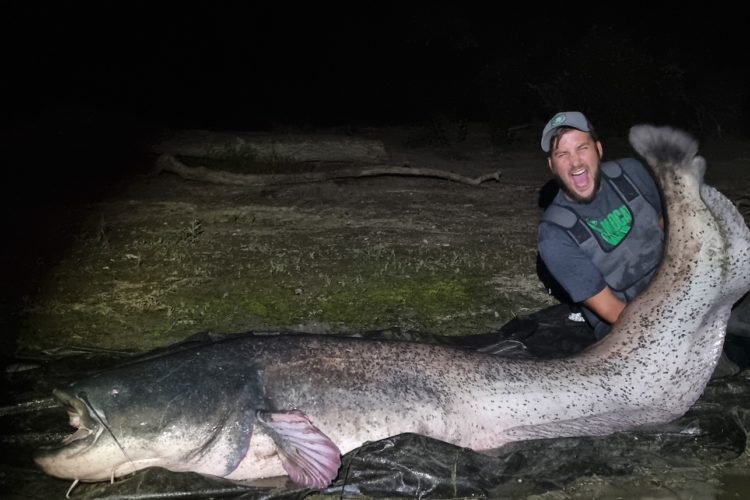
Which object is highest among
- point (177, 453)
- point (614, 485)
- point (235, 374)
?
point (235, 374)

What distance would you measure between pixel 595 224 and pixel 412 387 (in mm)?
1390

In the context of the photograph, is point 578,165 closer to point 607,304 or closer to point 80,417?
point 607,304

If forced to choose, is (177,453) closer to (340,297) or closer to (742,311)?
(340,297)

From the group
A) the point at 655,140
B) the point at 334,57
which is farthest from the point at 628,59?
the point at 655,140

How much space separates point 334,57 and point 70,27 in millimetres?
7050

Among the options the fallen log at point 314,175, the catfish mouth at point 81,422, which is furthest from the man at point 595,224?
the fallen log at point 314,175

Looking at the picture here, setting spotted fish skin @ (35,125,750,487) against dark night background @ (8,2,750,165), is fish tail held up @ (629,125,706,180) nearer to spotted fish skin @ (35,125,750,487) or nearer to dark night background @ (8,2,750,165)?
spotted fish skin @ (35,125,750,487)

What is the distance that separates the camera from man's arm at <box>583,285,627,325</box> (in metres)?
3.61

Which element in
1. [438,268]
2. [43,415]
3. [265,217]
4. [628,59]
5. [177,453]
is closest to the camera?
[177,453]

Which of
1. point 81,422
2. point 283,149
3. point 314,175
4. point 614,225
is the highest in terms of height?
point 283,149

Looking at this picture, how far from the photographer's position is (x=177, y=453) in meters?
2.91

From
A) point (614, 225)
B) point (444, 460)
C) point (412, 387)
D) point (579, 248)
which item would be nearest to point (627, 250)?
point (614, 225)

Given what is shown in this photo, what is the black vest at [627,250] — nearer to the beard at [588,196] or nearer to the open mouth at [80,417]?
the beard at [588,196]

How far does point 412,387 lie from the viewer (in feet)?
10.4
